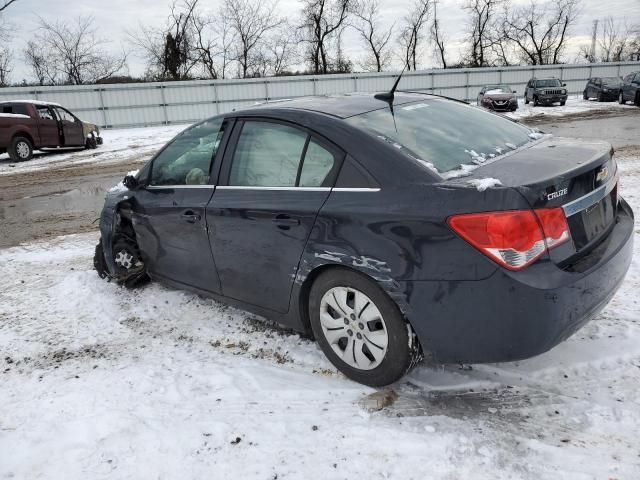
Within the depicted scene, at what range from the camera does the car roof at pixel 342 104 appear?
3209mm

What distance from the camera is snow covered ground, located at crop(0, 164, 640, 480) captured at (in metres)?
2.35

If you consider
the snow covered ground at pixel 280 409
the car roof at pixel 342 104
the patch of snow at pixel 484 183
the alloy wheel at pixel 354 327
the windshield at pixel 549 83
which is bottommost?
the snow covered ground at pixel 280 409

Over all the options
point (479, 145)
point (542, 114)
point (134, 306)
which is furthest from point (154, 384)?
point (542, 114)

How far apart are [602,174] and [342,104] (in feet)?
5.24

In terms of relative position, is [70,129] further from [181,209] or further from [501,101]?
[501,101]

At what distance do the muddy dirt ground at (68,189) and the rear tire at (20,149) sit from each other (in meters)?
1.26

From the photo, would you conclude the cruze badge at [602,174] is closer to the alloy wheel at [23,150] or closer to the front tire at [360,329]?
the front tire at [360,329]

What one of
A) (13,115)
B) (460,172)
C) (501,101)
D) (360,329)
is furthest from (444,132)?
(501,101)

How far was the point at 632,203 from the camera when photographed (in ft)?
20.6

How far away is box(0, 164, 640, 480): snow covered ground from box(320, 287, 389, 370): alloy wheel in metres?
0.21

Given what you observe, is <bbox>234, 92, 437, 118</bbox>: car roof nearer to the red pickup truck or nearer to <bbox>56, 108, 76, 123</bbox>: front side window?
the red pickup truck

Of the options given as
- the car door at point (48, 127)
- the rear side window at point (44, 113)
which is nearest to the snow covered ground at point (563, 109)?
the car door at point (48, 127)

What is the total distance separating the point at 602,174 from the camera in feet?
9.21

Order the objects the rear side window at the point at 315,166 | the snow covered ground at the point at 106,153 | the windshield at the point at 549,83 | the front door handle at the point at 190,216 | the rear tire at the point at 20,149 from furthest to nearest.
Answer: the windshield at the point at 549,83, the rear tire at the point at 20,149, the snow covered ground at the point at 106,153, the front door handle at the point at 190,216, the rear side window at the point at 315,166
